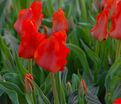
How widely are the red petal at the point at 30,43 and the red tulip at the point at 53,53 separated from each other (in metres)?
0.03

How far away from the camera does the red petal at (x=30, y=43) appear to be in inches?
42.1

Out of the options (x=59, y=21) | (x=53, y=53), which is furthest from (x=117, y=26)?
(x=53, y=53)

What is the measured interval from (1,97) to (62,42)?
1.57 feet

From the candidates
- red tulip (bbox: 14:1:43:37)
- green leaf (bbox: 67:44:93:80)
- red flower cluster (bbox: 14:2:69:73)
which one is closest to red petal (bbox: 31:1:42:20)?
red tulip (bbox: 14:1:43:37)

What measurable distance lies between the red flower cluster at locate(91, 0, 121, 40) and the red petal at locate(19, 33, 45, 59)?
28cm

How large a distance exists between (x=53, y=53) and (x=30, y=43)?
84 mm

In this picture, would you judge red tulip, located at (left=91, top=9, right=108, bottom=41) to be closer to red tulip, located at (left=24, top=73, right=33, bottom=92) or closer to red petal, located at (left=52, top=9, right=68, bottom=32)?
red petal, located at (left=52, top=9, right=68, bottom=32)

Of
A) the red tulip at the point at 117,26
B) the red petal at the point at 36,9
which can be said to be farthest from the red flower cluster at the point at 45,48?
the red tulip at the point at 117,26

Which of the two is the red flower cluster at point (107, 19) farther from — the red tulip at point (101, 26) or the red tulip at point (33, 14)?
the red tulip at point (33, 14)

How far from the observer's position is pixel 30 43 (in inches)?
43.1

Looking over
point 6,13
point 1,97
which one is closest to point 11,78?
point 1,97

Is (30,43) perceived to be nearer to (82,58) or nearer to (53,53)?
(53,53)

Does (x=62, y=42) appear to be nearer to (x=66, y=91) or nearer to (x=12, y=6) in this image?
(x=66, y=91)

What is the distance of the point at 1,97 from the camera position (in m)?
1.41
